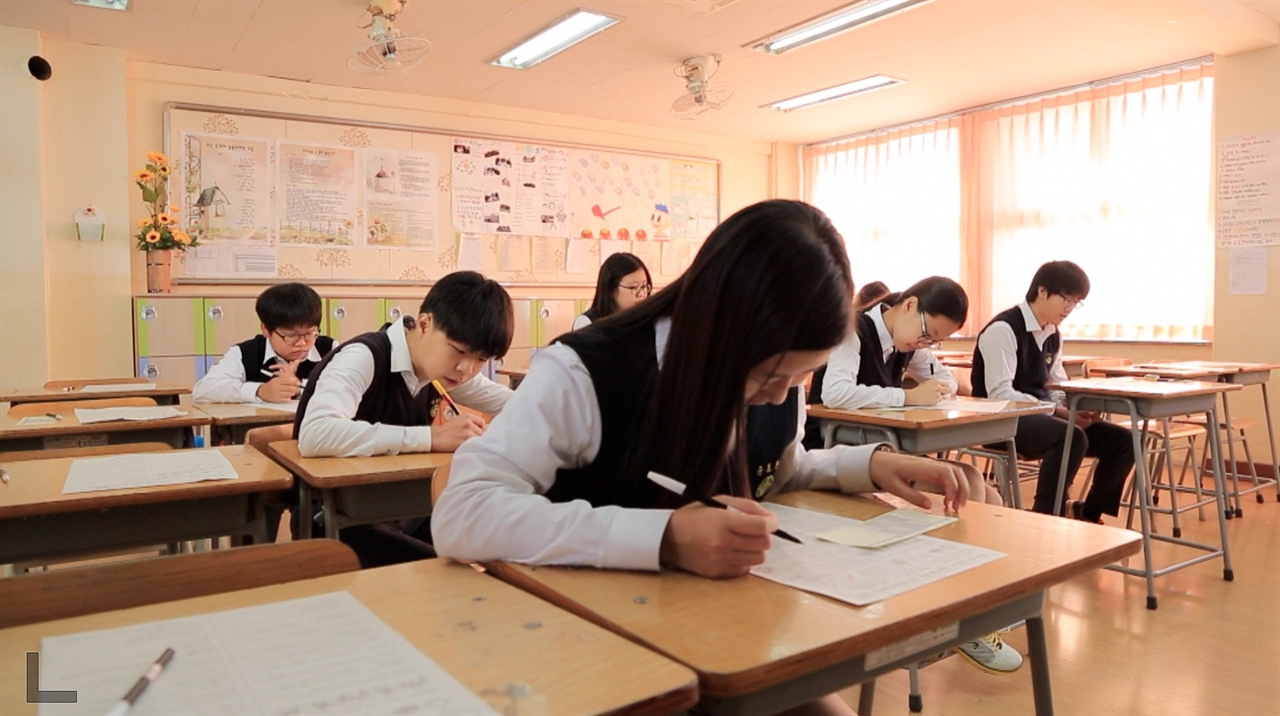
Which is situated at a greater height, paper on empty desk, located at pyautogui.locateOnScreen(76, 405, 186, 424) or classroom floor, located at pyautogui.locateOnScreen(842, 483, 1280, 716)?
paper on empty desk, located at pyautogui.locateOnScreen(76, 405, 186, 424)

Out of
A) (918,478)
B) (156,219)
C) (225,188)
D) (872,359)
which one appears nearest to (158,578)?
(918,478)

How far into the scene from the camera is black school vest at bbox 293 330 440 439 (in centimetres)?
221

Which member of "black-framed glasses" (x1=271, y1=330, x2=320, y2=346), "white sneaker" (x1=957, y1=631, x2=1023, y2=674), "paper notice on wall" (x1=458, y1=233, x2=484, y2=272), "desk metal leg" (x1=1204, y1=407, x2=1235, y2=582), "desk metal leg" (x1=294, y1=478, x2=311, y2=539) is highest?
"paper notice on wall" (x1=458, y1=233, x2=484, y2=272)

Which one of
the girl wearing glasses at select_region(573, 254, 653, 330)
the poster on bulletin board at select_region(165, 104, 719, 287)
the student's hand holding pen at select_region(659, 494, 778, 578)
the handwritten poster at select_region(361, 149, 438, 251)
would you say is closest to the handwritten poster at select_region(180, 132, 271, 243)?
the poster on bulletin board at select_region(165, 104, 719, 287)

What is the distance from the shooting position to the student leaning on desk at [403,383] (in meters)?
1.95

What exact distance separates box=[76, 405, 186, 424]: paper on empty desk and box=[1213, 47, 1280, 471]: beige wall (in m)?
5.48

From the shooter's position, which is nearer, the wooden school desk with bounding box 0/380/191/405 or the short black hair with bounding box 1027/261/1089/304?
the wooden school desk with bounding box 0/380/191/405

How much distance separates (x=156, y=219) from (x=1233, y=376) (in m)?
6.02

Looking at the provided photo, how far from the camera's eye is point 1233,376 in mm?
4504

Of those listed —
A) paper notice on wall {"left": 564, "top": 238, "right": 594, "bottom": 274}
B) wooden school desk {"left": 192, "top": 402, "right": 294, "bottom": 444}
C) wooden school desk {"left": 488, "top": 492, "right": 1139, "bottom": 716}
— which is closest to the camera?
wooden school desk {"left": 488, "top": 492, "right": 1139, "bottom": 716}

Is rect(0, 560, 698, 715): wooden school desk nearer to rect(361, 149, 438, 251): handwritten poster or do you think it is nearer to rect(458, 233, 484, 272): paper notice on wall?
rect(361, 149, 438, 251): handwritten poster

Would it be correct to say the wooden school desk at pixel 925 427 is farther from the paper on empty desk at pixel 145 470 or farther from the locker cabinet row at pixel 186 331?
the locker cabinet row at pixel 186 331

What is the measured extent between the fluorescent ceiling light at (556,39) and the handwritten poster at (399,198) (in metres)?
1.13

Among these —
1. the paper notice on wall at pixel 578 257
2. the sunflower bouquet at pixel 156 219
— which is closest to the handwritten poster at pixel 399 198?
the paper notice on wall at pixel 578 257
